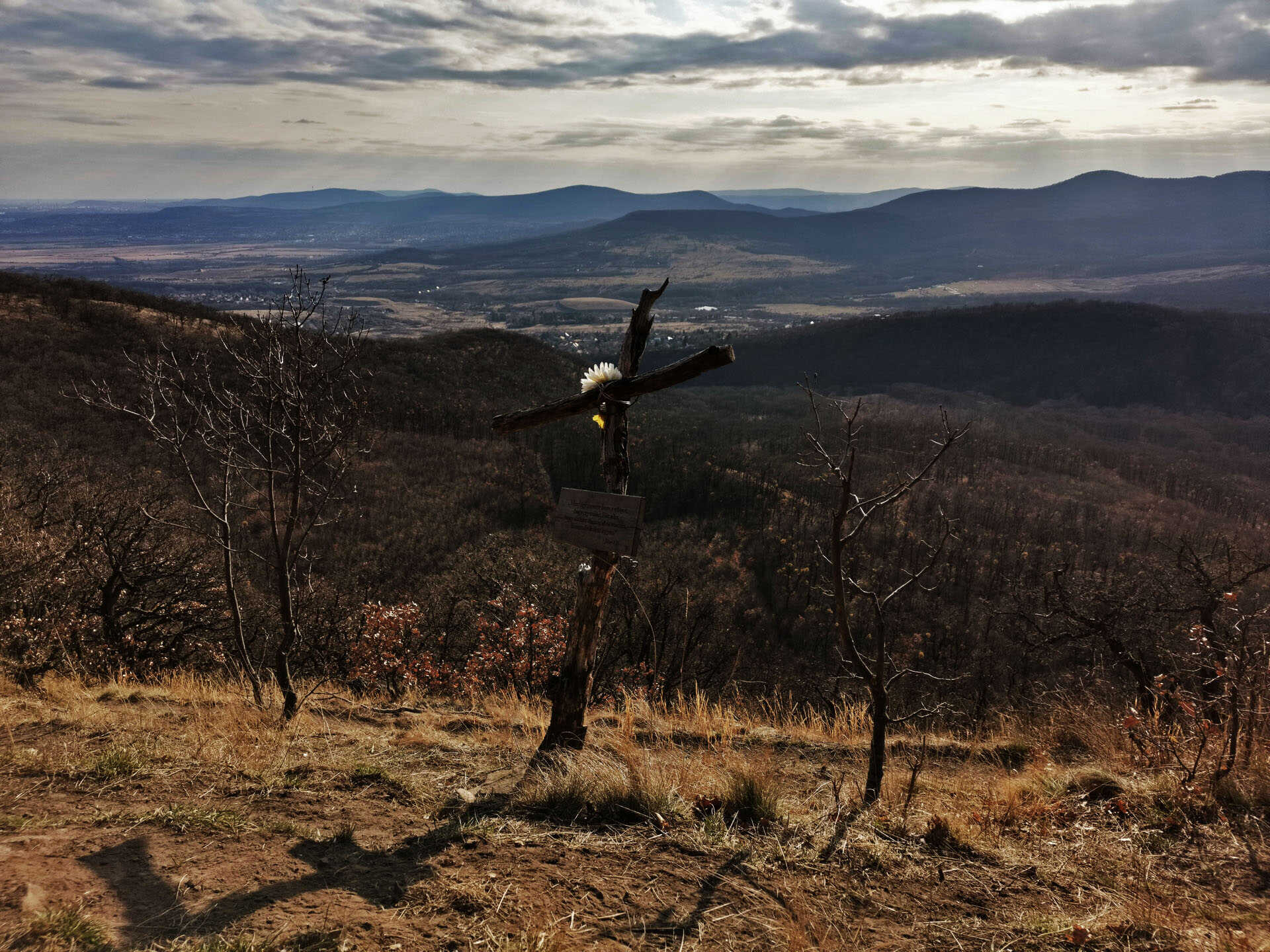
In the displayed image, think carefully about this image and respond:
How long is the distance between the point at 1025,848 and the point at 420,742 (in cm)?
506

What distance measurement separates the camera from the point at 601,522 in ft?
18.4

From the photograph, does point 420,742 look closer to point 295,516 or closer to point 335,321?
point 295,516

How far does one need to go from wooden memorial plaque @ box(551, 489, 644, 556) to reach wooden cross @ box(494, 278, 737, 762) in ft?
0.67

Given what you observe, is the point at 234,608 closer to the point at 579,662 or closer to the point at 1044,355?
the point at 579,662

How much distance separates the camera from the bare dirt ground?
3.35 metres

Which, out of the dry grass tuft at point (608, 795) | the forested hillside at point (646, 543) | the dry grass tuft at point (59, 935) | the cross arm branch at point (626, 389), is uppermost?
the cross arm branch at point (626, 389)

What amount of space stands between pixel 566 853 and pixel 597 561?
2.26m

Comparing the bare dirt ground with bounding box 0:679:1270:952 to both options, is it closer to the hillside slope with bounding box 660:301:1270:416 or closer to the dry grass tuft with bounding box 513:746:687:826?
the dry grass tuft with bounding box 513:746:687:826

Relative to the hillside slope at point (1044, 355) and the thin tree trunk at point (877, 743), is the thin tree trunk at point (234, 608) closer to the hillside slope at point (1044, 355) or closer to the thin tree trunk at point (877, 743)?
the thin tree trunk at point (877, 743)

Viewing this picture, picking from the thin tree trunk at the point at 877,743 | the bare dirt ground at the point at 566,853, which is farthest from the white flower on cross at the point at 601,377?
the thin tree trunk at the point at 877,743

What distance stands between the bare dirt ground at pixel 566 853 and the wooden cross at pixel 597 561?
0.46 meters

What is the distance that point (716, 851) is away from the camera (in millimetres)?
4219

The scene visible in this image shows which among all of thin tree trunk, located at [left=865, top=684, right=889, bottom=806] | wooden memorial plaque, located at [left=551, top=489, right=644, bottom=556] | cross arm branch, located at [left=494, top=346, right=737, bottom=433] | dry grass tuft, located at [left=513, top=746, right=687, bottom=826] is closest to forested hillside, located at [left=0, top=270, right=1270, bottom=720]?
wooden memorial plaque, located at [left=551, top=489, right=644, bottom=556]

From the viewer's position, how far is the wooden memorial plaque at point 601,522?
5.49 metres
